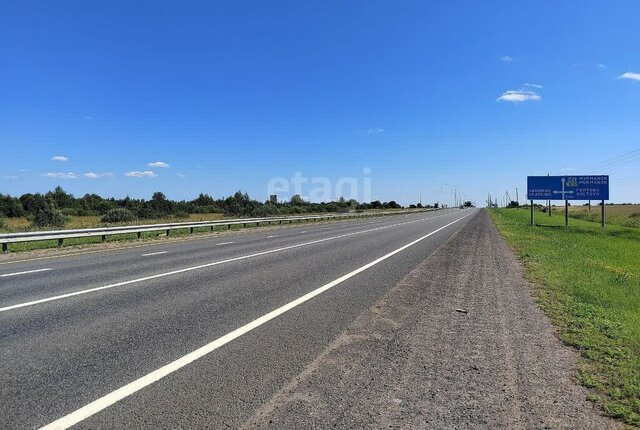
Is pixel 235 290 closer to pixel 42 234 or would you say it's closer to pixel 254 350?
pixel 254 350

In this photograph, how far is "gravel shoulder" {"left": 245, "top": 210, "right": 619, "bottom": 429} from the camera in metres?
3.81

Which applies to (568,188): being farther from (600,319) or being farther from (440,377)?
(440,377)

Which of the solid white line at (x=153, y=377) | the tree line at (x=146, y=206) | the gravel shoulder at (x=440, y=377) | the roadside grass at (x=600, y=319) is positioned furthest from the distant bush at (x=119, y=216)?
the gravel shoulder at (x=440, y=377)

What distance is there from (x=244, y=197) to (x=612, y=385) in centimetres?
9950

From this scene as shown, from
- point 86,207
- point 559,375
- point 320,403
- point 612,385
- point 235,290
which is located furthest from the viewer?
point 86,207

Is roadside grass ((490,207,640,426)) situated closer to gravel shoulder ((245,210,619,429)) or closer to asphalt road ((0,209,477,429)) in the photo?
gravel shoulder ((245,210,619,429))

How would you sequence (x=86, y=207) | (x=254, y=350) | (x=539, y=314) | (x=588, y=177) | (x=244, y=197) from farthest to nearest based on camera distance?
1. (x=244, y=197)
2. (x=86, y=207)
3. (x=588, y=177)
4. (x=539, y=314)
5. (x=254, y=350)

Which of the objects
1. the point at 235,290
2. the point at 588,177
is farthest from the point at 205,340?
the point at 588,177

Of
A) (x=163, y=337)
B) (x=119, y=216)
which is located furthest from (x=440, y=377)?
(x=119, y=216)

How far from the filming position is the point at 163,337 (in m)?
6.04

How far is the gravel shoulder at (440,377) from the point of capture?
381cm

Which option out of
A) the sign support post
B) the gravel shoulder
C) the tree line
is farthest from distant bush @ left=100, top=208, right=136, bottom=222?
the gravel shoulder

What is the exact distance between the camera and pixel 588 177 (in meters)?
46.7

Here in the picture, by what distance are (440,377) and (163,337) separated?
11.3 ft
